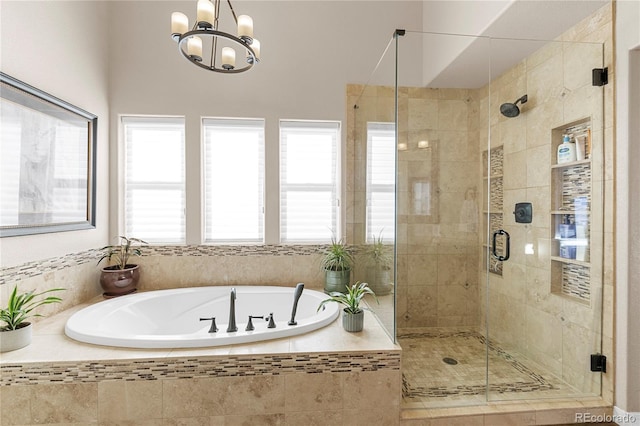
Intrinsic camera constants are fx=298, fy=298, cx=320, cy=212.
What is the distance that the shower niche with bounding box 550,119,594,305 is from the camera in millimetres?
1880

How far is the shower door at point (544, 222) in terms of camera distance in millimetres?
1854

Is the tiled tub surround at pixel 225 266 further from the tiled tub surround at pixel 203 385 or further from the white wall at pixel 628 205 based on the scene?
the white wall at pixel 628 205

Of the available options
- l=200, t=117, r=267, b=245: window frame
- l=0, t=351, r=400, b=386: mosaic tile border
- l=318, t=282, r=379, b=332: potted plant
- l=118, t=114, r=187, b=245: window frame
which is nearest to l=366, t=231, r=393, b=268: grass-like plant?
l=318, t=282, r=379, b=332: potted plant

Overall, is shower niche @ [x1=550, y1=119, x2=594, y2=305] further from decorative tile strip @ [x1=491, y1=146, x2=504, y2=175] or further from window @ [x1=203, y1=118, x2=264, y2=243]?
window @ [x1=203, y1=118, x2=264, y2=243]

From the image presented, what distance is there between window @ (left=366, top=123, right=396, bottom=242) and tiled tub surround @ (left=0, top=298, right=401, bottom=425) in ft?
2.56

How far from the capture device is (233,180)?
9.22 feet

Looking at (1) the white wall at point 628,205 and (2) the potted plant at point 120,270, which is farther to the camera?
(2) the potted plant at point 120,270

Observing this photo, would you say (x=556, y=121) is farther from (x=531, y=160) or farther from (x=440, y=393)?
(x=440, y=393)

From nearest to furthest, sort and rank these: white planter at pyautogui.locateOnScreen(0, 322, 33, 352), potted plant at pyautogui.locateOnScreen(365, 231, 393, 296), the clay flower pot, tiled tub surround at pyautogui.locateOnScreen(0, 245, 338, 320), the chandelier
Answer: the chandelier
white planter at pyautogui.locateOnScreen(0, 322, 33, 352)
potted plant at pyautogui.locateOnScreen(365, 231, 393, 296)
the clay flower pot
tiled tub surround at pyautogui.locateOnScreen(0, 245, 338, 320)

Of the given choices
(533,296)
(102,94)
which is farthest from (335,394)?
(102,94)

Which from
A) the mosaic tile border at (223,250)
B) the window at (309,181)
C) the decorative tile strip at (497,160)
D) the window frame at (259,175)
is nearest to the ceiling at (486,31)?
the decorative tile strip at (497,160)

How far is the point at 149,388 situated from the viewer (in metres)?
1.49

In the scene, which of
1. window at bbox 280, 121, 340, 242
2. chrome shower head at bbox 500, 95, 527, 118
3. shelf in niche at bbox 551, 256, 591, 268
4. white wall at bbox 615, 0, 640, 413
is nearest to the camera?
white wall at bbox 615, 0, 640, 413

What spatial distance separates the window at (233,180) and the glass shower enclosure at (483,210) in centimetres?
88
